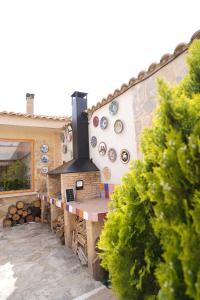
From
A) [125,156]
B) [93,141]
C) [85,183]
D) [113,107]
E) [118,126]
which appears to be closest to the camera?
[125,156]

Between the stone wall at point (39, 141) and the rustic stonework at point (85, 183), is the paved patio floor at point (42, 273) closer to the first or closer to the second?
the rustic stonework at point (85, 183)

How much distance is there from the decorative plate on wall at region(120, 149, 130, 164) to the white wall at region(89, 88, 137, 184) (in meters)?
0.07

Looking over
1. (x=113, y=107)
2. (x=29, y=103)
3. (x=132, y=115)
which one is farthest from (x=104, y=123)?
(x=29, y=103)

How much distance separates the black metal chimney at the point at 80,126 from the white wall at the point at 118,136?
31 cm

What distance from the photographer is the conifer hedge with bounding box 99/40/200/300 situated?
0.94m

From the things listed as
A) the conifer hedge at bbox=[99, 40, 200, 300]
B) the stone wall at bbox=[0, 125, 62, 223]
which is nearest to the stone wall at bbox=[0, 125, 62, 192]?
the stone wall at bbox=[0, 125, 62, 223]

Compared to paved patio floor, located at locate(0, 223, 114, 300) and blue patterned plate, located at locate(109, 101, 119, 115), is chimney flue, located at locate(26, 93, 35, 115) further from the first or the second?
paved patio floor, located at locate(0, 223, 114, 300)

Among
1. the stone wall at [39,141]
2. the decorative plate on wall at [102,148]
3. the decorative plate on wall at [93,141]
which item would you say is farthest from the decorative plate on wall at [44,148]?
the decorative plate on wall at [102,148]

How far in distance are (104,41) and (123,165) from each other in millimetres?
3778

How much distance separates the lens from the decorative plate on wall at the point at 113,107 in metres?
4.34

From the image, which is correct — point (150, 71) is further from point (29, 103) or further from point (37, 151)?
point (29, 103)

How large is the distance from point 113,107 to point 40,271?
3730mm

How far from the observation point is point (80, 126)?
17.6 feet

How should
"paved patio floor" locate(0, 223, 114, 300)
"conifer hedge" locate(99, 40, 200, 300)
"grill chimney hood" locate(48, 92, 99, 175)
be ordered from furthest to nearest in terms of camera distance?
"grill chimney hood" locate(48, 92, 99, 175), "paved patio floor" locate(0, 223, 114, 300), "conifer hedge" locate(99, 40, 200, 300)
